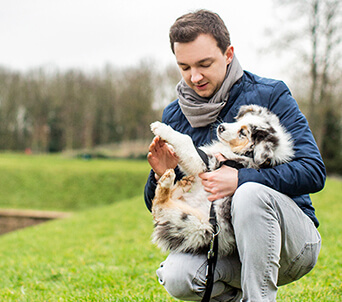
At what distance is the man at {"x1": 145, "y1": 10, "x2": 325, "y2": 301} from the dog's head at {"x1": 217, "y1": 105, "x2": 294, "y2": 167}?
0.07m

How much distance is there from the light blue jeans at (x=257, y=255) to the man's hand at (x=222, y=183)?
14 cm

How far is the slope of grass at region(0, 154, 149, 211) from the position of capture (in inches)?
789

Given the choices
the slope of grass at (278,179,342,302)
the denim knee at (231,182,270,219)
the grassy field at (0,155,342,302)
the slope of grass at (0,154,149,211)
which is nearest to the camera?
the denim knee at (231,182,270,219)

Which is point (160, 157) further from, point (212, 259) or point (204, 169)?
point (212, 259)

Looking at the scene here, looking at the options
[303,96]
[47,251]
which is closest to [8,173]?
[47,251]

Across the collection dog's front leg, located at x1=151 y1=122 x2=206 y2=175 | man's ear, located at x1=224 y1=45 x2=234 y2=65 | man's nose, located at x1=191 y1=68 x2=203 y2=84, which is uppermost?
man's ear, located at x1=224 y1=45 x2=234 y2=65

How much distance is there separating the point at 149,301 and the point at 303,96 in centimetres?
2351

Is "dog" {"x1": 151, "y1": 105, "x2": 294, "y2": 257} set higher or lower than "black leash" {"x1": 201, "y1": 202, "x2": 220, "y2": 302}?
higher

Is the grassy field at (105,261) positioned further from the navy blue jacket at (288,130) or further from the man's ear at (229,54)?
the man's ear at (229,54)

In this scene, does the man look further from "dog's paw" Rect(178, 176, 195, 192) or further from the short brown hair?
"dog's paw" Rect(178, 176, 195, 192)

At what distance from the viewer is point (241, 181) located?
2.35 meters

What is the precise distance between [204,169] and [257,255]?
78 centimetres

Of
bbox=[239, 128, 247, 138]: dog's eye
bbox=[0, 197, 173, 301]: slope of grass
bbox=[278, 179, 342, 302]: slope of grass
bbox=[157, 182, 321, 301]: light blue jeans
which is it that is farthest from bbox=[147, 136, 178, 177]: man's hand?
bbox=[278, 179, 342, 302]: slope of grass

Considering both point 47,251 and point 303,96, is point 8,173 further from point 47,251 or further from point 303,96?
point 303,96
